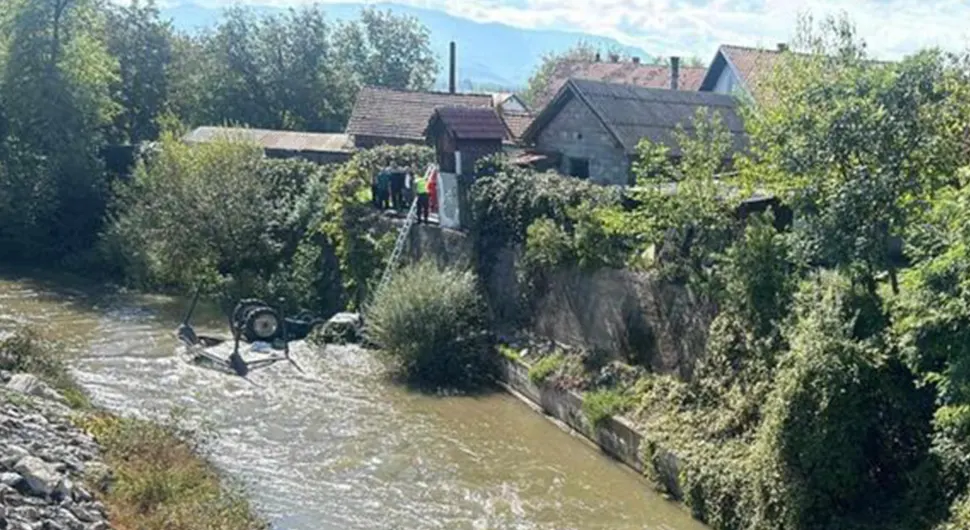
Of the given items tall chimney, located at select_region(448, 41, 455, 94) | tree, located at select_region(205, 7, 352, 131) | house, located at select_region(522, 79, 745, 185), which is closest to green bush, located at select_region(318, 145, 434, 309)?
house, located at select_region(522, 79, 745, 185)

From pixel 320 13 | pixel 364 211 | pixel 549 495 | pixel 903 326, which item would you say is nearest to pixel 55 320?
pixel 364 211

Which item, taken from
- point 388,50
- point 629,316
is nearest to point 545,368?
point 629,316

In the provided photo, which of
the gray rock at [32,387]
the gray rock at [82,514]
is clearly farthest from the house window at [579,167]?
the gray rock at [82,514]

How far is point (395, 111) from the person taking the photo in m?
35.8

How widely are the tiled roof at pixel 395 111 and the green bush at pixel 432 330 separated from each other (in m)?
14.2

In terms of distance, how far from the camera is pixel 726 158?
2438 cm

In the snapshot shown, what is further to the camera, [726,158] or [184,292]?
[184,292]

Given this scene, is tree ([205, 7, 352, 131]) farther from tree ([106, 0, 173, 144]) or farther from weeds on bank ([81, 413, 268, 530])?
weeds on bank ([81, 413, 268, 530])

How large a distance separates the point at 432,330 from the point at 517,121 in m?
15.3

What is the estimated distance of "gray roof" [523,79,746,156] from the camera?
25391 mm

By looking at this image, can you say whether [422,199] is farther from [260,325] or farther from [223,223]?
[223,223]

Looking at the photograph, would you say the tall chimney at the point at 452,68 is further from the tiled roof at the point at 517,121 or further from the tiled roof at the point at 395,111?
the tiled roof at the point at 517,121

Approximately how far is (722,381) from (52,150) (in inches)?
1061

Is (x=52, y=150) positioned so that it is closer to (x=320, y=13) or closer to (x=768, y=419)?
(x=320, y=13)
